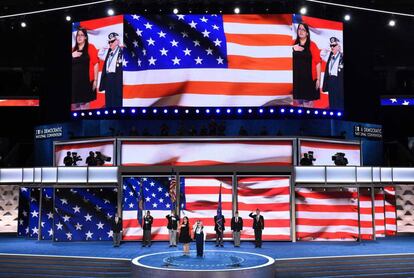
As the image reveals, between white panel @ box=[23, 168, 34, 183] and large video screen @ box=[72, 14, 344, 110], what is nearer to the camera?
large video screen @ box=[72, 14, 344, 110]

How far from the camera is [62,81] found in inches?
1298

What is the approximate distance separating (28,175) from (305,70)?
15.2 metres

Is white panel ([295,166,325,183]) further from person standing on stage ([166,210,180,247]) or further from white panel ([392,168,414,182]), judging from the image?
person standing on stage ([166,210,180,247])

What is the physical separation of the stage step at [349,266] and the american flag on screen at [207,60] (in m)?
9.57

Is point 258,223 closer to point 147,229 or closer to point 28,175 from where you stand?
point 147,229

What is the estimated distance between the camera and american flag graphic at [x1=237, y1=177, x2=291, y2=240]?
24.8 metres

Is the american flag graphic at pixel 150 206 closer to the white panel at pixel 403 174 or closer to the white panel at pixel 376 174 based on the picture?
the white panel at pixel 376 174

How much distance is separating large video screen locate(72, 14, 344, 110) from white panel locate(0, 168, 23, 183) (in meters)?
5.21

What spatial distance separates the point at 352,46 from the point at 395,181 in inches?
379

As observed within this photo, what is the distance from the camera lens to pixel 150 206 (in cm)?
2473

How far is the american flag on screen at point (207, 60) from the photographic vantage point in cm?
2617

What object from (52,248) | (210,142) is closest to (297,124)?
(210,142)

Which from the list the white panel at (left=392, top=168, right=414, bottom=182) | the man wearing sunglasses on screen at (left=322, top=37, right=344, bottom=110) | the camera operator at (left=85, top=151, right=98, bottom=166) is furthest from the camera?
the man wearing sunglasses on screen at (left=322, top=37, right=344, bottom=110)

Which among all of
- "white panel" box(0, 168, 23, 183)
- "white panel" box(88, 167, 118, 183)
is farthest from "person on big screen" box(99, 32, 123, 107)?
"white panel" box(0, 168, 23, 183)
